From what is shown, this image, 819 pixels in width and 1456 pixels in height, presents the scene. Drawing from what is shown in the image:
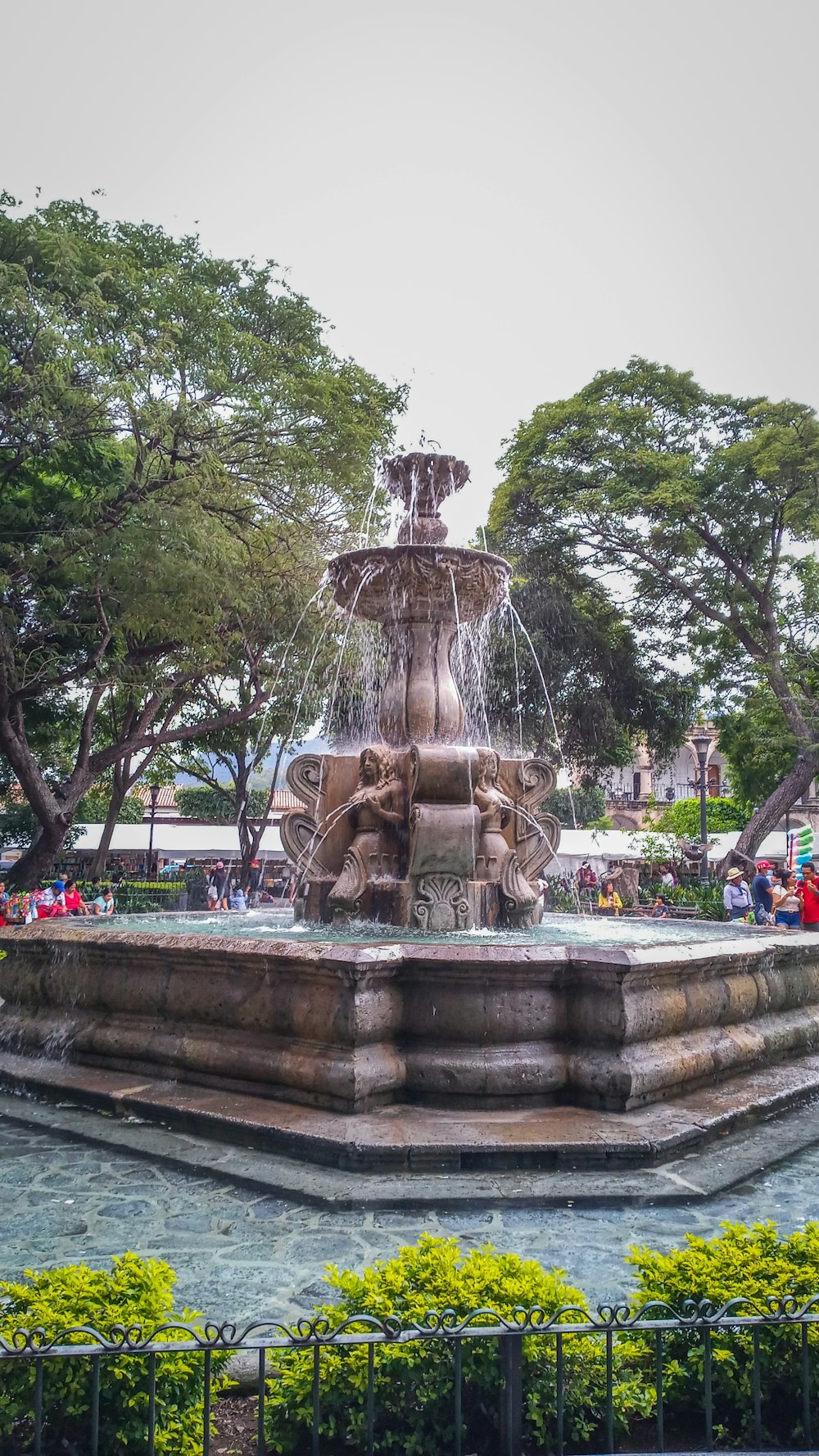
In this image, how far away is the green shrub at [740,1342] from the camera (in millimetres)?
2525

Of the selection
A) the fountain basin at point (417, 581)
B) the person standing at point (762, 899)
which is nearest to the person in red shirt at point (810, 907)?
the person standing at point (762, 899)

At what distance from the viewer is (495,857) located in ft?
27.3

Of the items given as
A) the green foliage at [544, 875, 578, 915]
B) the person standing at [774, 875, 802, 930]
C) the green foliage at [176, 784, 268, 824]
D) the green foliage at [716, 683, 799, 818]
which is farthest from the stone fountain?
the green foliage at [176, 784, 268, 824]

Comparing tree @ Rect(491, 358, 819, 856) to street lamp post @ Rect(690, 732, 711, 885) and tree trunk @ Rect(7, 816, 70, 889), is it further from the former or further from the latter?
tree trunk @ Rect(7, 816, 70, 889)

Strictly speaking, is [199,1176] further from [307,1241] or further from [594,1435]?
[594,1435]

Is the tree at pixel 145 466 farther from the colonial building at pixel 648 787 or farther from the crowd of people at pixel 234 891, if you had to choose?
the colonial building at pixel 648 787

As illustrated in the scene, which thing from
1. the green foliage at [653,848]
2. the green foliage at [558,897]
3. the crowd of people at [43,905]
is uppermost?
the green foliage at [653,848]

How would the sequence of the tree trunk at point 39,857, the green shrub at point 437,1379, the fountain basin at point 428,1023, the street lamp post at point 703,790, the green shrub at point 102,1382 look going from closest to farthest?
the green shrub at point 102,1382
the green shrub at point 437,1379
the fountain basin at point 428,1023
the tree trunk at point 39,857
the street lamp post at point 703,790

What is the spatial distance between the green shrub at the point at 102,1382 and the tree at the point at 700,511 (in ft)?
Answer: 69.5

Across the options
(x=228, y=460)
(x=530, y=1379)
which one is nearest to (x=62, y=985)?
(x=530, y=1379)

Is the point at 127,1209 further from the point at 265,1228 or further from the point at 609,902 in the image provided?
the point at 609,902

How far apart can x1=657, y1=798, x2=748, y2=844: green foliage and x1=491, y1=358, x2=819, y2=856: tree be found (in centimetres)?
1382

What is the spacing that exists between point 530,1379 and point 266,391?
1569 cm

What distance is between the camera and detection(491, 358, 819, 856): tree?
22578 millimetres
